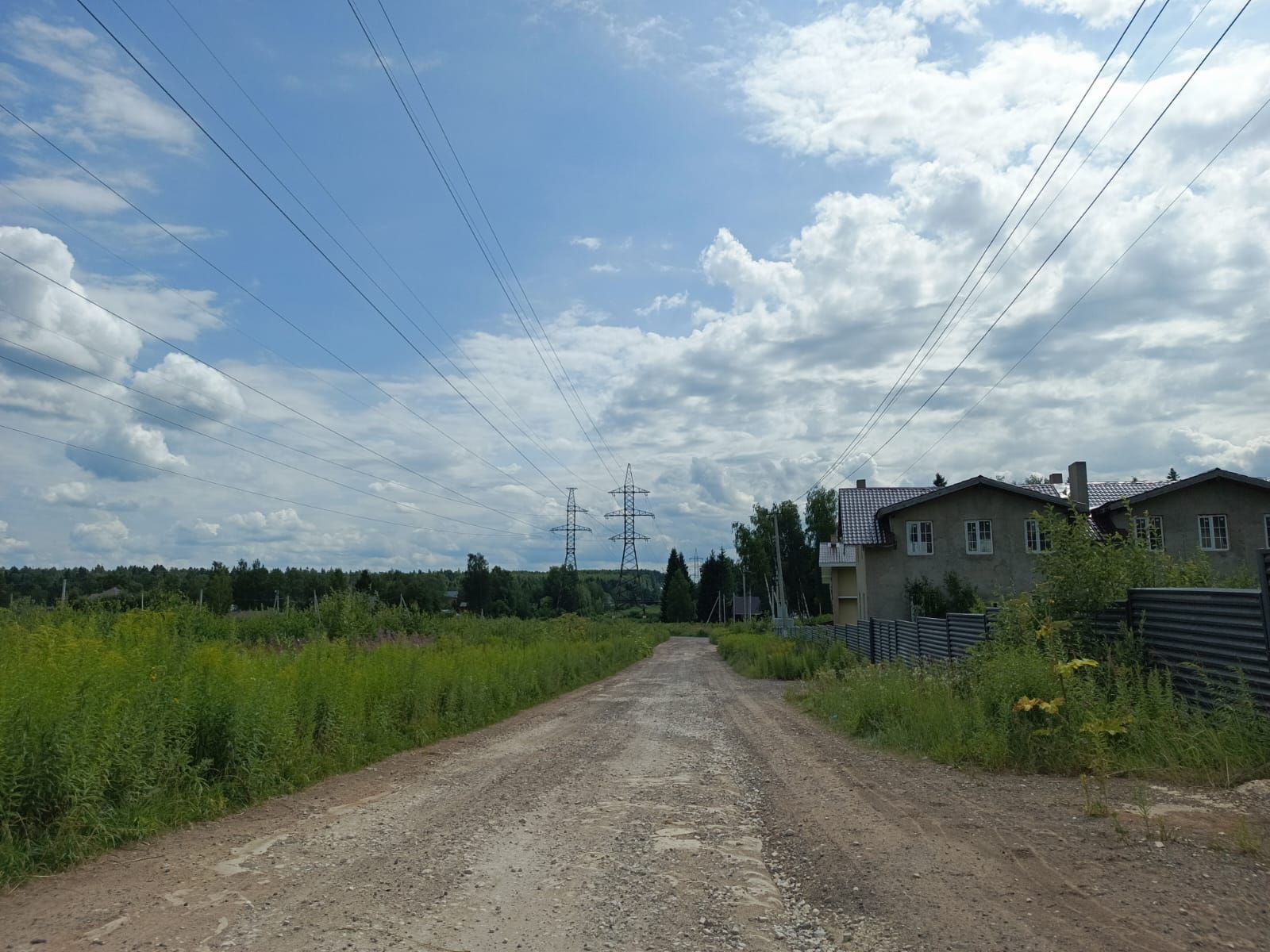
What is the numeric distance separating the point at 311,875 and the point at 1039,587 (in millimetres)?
10573

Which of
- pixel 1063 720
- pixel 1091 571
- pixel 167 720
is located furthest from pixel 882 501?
→ pixel 167 720

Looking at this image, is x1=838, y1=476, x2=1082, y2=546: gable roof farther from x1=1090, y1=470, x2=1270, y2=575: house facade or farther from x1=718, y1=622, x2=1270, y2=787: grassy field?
x1=718, y1=622, x2=1270, y2=787: grassy field

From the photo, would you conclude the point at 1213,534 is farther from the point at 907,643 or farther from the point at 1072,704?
the point at 1072,704

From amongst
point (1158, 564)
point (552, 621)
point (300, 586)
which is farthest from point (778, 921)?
point (300, 586)

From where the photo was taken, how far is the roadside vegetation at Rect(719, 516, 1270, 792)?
8070mm

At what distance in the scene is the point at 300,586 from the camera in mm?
74688

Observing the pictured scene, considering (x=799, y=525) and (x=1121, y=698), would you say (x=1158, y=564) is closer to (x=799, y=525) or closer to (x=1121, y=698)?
(x=1121, y=698)

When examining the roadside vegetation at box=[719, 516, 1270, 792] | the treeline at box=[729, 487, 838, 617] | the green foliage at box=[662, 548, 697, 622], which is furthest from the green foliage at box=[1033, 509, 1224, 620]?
the green foliage at box=[662, 548, 697, 622]

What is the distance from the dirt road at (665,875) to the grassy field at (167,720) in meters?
0.36

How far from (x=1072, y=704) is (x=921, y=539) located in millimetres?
29405

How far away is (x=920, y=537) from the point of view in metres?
38.1

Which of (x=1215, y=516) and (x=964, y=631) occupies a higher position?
(x=1215, y=516)

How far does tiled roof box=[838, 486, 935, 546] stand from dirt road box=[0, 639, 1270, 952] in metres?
30.3

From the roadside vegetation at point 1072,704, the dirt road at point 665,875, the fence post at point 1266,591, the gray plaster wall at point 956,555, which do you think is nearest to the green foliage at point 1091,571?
the roadside vegetation at point 1072,704
